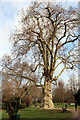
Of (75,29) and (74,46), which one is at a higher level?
(75,29)

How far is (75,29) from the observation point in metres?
17.1

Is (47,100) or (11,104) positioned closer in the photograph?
(11,104)

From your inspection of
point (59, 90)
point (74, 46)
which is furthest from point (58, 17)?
point (59, 90)

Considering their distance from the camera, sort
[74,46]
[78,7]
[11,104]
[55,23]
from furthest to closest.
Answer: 1. [74,46]
2. [55,23]
3. [78,7]
4. [11,104]

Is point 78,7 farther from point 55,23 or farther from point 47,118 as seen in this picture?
point 47,118

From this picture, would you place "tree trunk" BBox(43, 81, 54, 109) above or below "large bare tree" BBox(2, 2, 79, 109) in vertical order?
below

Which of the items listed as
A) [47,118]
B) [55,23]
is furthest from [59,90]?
[47,118]

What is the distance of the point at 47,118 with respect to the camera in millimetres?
10609

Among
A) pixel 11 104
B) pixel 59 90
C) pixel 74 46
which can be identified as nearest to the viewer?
pixel 11 104

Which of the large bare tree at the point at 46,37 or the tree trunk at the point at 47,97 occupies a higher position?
the large bare tree at the point at 46,37

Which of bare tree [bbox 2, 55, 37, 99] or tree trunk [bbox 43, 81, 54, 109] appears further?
bare tree [bbox 2, 55, 37, 99]

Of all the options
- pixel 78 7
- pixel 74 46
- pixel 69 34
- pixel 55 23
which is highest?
pixel 78 7

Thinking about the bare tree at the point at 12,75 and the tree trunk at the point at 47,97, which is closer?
the tree trunk at the point at 47,97

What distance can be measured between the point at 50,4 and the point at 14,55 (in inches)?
295
